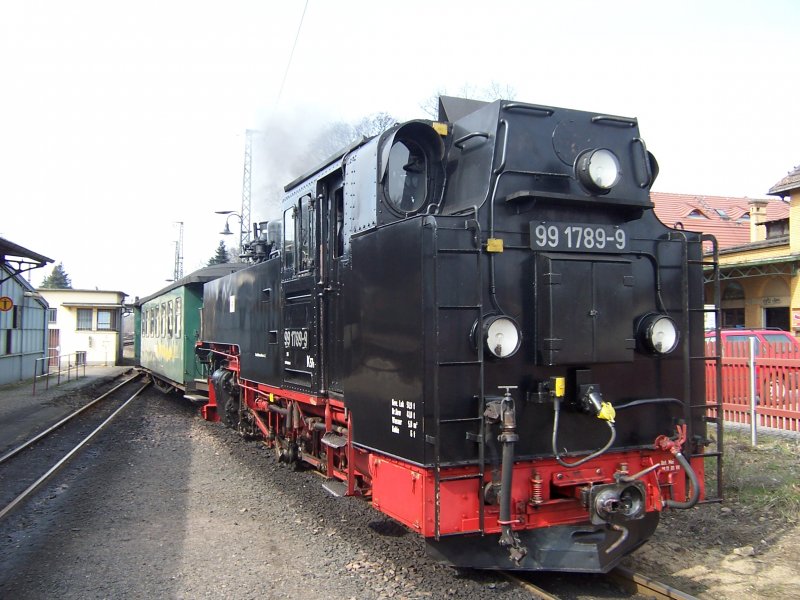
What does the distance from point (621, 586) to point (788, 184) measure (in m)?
17.8

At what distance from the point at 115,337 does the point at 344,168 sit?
3821 centimetres

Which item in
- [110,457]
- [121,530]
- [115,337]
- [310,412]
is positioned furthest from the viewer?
[115,337]

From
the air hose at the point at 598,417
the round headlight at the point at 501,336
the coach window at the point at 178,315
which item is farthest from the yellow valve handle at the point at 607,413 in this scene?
the coach window at the point at 178,315

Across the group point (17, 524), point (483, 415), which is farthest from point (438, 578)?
point (17, 524)

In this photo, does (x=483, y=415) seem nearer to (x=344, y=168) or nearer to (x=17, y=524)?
(x=344, y=168)

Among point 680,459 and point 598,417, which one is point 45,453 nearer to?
point 598,417

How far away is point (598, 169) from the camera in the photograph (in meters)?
4.31

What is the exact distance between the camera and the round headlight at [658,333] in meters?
4.38

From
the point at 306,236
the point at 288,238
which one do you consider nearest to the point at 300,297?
the point at 306,236

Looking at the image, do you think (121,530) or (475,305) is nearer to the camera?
(475,305)

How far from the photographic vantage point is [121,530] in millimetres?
5980

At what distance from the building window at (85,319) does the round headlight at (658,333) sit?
39972 millimetres

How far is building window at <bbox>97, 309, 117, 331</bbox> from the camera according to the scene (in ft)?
128

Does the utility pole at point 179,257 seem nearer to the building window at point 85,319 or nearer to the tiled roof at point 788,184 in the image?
the building window at point 85,319
